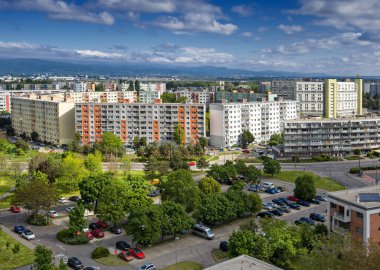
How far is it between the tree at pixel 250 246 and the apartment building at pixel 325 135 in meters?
35.6

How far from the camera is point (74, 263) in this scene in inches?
990

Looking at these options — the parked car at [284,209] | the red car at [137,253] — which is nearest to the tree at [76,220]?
the red car at [137,253]

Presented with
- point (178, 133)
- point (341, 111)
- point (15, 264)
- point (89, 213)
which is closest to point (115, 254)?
Result: point (15, 264)

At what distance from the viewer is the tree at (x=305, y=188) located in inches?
1506

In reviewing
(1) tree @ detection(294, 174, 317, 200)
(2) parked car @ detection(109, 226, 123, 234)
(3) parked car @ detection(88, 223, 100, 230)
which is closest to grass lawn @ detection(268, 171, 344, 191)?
(1) tree @ detection(294, 174, 317, 200)

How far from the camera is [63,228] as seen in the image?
3247 cm

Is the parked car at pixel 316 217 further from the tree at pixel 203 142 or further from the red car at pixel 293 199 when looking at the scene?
the tree at pixel 203 142

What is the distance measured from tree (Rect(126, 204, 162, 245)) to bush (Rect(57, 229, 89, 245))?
3328 mm

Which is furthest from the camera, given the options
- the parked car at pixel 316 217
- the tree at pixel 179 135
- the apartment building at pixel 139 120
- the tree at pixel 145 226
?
the apartment building at pixel 139 120

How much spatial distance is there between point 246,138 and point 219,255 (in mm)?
41746

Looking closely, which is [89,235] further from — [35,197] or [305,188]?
[305,188]

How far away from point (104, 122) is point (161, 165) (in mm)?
25526

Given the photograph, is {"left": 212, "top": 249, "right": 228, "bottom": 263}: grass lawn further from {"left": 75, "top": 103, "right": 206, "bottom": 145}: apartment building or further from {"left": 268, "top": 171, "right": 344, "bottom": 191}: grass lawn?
{"left": 75, "top": 103, "right": 206, "bottom": 145}: apartment building

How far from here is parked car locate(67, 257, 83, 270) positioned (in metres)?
25.0
